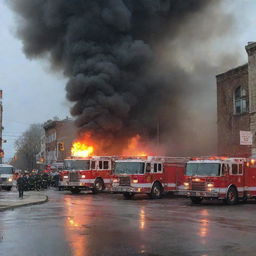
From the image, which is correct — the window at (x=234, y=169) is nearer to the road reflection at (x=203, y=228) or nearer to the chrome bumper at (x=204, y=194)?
the chrome bumper at (x=204, y=194)

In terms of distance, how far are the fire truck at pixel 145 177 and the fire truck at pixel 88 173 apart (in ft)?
12.2

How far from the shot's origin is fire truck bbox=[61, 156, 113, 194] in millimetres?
27078

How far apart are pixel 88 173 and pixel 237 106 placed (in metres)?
11.9

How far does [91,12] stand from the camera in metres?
30.9

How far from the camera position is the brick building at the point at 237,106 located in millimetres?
28562

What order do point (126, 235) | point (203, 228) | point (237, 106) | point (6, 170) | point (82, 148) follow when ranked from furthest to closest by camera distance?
1. point (6, 170)
2. point (237, 106)
3. point (82, 148)
4. point (203, 228)
5. point (126, 235)

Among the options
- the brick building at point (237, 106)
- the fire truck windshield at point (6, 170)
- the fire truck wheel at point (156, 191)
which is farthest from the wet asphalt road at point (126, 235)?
the fire truck windshield at point (6, 170)

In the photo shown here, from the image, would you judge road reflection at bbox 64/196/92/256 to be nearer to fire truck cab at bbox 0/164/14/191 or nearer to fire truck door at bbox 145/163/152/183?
fire truck door at bbox 145/163/152/183

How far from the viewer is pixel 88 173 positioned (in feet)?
89.0

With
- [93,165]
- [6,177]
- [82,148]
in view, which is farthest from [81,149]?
[6,177]

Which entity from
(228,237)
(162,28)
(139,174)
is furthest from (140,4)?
(228,237)

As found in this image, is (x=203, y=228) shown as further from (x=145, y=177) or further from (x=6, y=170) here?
(x=6, y=170)

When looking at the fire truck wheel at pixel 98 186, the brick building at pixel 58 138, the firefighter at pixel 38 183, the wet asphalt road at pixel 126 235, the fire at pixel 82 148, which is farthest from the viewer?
the brick building at pixel 58 138

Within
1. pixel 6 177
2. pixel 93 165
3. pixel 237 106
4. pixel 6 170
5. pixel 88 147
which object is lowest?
pixel 6 177
